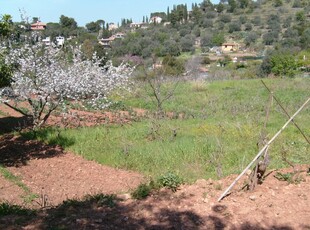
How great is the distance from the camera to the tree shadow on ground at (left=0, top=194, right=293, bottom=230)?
3.94 meters

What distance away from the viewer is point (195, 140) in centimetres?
894

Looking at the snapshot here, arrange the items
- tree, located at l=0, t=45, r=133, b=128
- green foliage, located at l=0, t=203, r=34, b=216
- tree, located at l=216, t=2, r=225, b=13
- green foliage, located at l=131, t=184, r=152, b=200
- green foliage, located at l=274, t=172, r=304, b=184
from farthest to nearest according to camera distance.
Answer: tree, located at l=216, t=2, r=225, b=13 → tree, located at l=0, t=45, r=133, b=128 → green foliage, located at l=274, t=172, r=304, b=184 → green foliage, located at l=131, t=184, r=152, b=200 → green foliage, located at l=0, t=203, r=34, b=216

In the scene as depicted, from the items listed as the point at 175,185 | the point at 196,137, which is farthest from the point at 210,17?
the point at 175,185

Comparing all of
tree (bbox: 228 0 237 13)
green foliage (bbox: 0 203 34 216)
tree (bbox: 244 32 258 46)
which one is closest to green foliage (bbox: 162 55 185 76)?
green foliage (bbox: 0 203 34 216)

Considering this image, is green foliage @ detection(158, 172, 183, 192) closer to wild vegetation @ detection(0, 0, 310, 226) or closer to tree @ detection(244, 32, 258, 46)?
wild vegetation @ detection(0, 0, 310, 226)

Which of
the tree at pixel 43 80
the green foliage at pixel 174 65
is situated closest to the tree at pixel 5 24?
the tree at pixel 43 80

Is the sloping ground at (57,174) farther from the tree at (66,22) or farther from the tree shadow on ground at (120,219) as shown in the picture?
the tree at (66,22)

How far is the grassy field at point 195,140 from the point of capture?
749cm

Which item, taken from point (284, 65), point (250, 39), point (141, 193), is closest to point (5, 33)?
point (141, 193)

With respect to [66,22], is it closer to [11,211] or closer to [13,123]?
[13,123]

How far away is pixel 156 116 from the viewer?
12211 mm

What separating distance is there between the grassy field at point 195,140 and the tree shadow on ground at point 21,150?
32 cm

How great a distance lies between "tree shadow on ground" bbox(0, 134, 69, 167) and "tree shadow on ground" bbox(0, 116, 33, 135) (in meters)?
0.80

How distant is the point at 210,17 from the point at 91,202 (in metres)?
64.7
